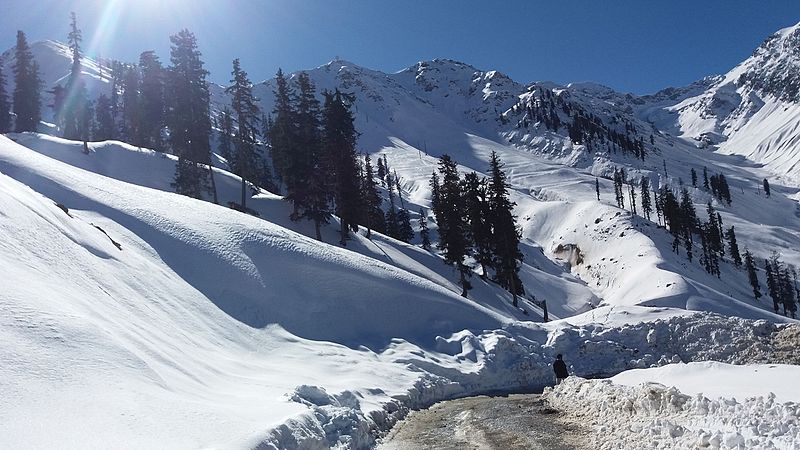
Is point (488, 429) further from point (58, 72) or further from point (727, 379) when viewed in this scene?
point (58, 72)

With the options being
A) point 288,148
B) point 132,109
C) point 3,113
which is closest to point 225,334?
point 288,148

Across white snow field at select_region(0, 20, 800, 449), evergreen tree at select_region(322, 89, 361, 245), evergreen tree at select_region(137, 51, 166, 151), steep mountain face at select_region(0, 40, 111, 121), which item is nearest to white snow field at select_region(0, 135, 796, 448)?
white snow field at select_region(0, 20, 800, 449)

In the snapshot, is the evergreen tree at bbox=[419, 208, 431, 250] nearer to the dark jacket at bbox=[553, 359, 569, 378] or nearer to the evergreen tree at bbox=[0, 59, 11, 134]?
the dark jacket at bbox=[553, 359, 569, 378]

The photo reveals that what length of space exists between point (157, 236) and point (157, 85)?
4315 centimetres

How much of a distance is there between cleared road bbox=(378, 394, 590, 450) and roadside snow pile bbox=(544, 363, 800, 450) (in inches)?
30.9

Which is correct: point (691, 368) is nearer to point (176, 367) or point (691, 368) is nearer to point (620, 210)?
point (176, 367)

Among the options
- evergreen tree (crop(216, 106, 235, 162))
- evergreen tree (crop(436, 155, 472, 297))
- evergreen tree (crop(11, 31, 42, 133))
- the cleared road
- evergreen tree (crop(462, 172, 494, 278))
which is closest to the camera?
the cleared road

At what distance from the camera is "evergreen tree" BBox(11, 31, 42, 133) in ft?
226

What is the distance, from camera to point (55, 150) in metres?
52.4

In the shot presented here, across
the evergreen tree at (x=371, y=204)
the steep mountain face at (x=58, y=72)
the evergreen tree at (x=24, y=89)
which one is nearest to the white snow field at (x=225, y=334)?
the evergreen tree at (x=371, y=204)

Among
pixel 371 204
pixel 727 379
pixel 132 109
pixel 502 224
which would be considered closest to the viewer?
pixel 727 379

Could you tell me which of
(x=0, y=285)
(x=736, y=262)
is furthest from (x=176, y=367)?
(x=736, y=262)

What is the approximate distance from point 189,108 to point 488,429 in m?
47.6

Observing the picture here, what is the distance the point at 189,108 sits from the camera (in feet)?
173
